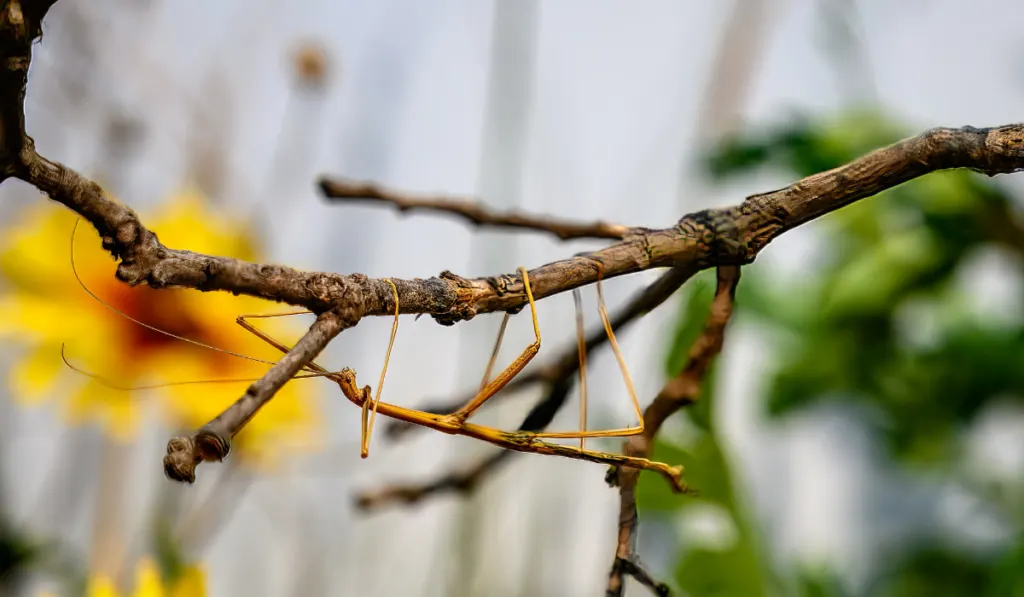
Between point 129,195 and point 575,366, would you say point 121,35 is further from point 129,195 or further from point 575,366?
point 575,366

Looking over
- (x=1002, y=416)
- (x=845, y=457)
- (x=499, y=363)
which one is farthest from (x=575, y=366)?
(x=845, y=457)

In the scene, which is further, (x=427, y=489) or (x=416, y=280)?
(x=427, y=489)

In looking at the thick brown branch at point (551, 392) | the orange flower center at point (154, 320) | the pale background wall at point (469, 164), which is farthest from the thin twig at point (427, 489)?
the pale background wall at point (469, 164)

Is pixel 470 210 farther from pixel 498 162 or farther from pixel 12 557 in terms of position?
pixel 498 162

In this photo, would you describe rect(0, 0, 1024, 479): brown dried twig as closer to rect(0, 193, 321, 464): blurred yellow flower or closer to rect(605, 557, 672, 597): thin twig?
rect(605, 557, 672, 597): thin twig

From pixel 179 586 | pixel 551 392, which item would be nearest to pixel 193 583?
pixel 179 586

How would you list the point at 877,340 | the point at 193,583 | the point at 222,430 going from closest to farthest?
the point at 222,430, the point at 193,583, the point at 877,340

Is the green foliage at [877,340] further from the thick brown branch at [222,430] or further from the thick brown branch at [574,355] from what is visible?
the thick brown branch at [222,430]

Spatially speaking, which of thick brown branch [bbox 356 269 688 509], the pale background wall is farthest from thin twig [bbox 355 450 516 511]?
the pale background wall
